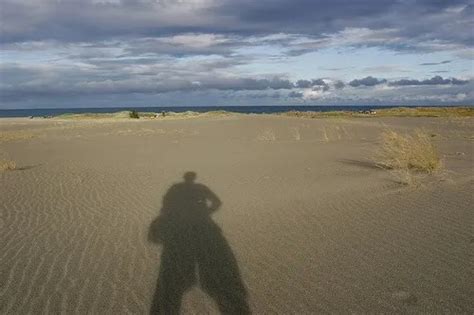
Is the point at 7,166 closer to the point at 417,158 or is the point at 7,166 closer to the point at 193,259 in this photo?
the point at 193,259

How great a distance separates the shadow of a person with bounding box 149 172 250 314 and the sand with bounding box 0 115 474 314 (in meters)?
0.02

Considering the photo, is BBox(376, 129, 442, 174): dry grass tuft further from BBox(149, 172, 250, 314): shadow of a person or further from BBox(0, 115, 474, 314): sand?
BBox(149, 172, 250, 314): shadow of a person

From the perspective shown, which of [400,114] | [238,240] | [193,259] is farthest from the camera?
[400,114]

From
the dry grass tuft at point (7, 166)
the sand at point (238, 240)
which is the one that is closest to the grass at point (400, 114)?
the dry grass tuft at point (7, 166)

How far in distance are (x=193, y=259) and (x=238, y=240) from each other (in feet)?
3.34

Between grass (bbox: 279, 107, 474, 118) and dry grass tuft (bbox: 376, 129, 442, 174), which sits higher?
dry grass tuft (bbox: 376, 129, 442, 174)

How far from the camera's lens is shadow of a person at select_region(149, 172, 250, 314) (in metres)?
5.07

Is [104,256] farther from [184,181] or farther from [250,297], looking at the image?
[184,181]

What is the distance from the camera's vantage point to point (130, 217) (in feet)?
28.7

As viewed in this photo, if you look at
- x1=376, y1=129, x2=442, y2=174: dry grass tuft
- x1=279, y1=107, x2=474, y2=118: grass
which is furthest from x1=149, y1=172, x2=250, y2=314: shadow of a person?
x1=279, y1=107, x2=474, y2=118: grass

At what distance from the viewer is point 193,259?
6.29 meters

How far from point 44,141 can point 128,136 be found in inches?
174

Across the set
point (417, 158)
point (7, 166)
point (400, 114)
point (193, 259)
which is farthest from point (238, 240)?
point (400, 114)

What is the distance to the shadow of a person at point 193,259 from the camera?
5070 millimetres
